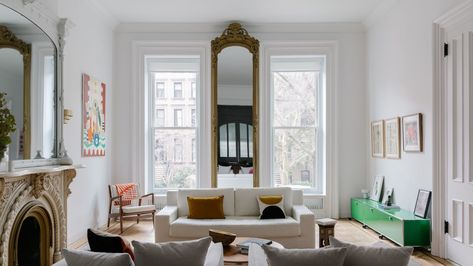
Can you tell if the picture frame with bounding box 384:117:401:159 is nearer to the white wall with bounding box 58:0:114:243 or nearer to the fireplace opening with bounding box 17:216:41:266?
the white wall with bounding box 58:0:114:243

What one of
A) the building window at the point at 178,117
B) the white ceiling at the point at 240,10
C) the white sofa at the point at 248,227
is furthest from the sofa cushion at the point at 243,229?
the white ceiling at the point at 240,10

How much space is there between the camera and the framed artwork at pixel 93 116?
5910mm

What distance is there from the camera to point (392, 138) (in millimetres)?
6105

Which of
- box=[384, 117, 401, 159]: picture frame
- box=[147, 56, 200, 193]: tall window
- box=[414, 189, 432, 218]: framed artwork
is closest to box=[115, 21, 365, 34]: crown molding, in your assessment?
box=[147, 56, 200, 193]: tall window

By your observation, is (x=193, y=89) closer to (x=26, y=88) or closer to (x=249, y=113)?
(x=249, y=113)

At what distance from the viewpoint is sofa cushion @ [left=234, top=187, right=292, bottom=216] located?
550cm

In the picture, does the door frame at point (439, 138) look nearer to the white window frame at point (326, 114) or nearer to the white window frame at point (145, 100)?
the white window frame at point (326, 114)

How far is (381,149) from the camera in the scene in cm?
655

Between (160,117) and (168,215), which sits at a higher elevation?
(160,117)

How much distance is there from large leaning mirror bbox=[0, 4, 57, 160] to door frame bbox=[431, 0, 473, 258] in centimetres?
420

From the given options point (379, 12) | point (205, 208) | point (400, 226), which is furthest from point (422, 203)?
point (379, 12)

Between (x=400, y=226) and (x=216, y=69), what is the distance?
3915 millimetres

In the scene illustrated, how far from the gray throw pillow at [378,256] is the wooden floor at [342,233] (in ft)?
9.40

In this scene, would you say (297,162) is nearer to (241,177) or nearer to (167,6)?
(241,177)
